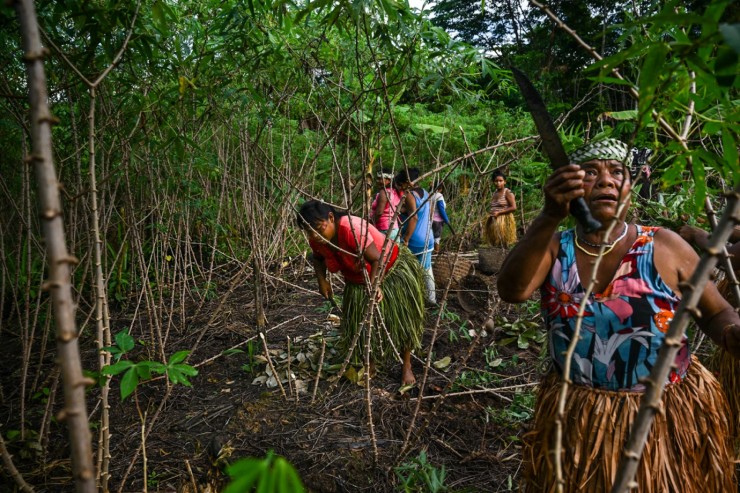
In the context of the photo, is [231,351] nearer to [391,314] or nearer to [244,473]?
[391,314]

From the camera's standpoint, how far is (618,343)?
4.47 feet

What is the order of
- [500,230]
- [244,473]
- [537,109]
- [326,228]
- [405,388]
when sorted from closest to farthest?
Result: [244,473] < [537,109] < [326,228] < [405,388] < [500,230]

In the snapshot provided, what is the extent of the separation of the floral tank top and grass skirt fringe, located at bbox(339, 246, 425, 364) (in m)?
1.86

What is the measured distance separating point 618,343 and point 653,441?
304 mm

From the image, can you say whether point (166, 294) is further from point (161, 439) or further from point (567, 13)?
point (567, 13)

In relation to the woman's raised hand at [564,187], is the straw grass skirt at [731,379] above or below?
below

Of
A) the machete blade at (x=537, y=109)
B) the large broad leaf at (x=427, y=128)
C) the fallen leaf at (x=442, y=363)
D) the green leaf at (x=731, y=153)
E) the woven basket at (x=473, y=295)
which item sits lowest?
the fallen leaf at (x=442, y=363)

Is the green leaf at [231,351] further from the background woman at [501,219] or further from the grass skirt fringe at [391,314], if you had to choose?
the background woman at [501,219]

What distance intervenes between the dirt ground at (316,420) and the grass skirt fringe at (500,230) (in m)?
3.39

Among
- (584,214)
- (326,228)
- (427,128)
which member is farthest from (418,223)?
(584,214)

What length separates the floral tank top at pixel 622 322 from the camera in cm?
135

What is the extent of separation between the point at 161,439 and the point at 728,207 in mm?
2859

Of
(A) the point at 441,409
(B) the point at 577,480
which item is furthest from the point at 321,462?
(B) the point at 577,480

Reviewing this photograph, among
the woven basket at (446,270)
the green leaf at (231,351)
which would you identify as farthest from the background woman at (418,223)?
the green leaf at (231,351)
